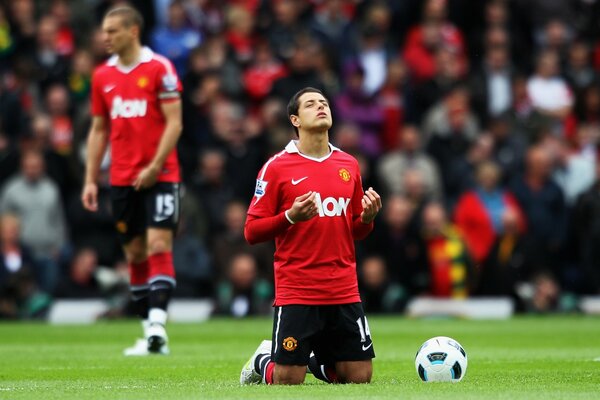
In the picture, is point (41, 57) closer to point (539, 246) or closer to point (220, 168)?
point (220, 168)

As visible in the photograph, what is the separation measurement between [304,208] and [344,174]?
0.73m

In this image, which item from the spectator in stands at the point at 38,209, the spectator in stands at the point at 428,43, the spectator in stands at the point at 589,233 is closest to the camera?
the spectator in stands at the point at 38,209

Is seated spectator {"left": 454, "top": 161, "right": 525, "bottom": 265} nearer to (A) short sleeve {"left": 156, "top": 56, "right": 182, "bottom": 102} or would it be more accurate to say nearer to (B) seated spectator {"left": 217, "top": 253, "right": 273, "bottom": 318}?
(B) seated spectator {"left": 217, "top": 253, "right": 273, "bottom": 318}

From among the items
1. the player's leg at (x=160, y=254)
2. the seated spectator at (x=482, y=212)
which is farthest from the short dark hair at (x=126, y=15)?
the seated spectator at (x=482, y=212)

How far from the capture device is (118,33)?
12.6 m

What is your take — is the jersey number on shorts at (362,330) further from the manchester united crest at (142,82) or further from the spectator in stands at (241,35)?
the spectator in stands at (241,35)

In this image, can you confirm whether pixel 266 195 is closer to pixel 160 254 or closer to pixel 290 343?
pixel 290 343

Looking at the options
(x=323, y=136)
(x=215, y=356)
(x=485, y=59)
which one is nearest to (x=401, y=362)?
(x=215, y=356)

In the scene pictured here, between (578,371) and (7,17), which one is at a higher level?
(7,17)

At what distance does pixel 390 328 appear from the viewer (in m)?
17.1

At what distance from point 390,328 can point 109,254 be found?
4.68 metres

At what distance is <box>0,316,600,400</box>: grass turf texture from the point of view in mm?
8453

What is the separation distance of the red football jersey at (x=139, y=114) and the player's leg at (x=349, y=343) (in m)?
3.72

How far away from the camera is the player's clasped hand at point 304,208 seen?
Result: 8.84 m
